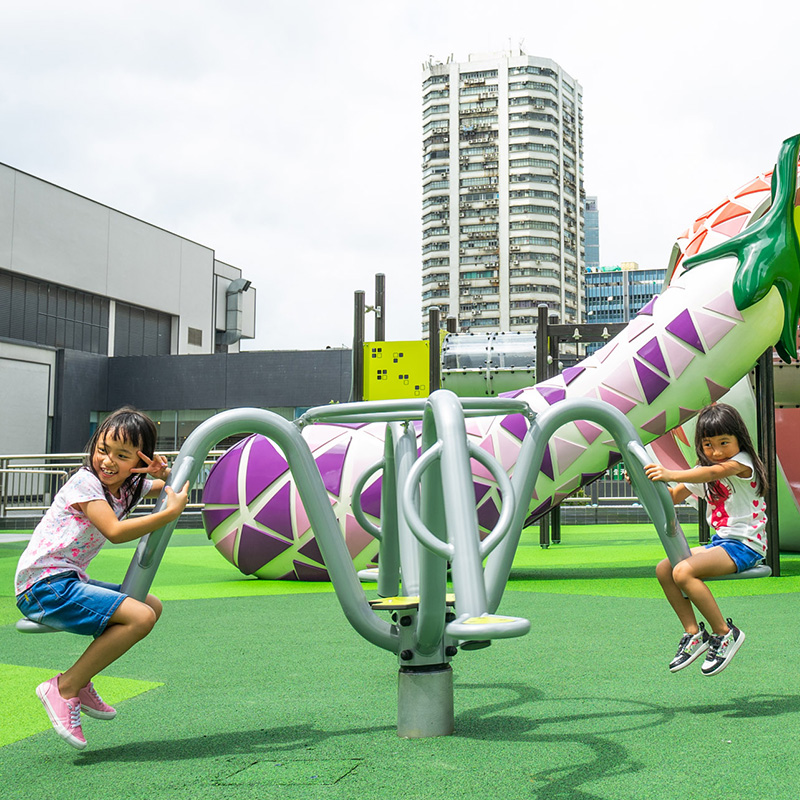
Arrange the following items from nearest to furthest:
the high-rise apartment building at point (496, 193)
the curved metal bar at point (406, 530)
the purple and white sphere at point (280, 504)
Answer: the curved metal bar at point (406, 530) < the purple and white sphere at point (280, 504) < the high-rise apartment building at point (496, 193)

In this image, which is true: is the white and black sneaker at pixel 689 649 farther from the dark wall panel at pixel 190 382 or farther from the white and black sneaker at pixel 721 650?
the dark wall panel at pixel 190 382

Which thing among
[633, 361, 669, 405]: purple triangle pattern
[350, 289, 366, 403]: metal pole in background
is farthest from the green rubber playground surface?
[350, 289, 366, 403]: metal pole in background

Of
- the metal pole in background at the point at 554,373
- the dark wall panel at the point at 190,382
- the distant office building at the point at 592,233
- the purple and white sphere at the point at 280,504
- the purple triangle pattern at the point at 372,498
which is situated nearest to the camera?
the purple triangle pattern at the point at 372,498

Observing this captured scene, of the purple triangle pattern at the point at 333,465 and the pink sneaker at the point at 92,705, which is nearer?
the pink sneaker at the point at 92,705

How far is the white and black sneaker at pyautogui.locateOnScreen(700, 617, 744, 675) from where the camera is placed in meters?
3.41

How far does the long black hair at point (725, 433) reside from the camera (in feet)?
11.8

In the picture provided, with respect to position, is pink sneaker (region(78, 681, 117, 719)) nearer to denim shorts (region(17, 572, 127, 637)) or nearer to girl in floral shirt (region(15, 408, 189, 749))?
girl in floral shirt (region(15, 408, 189, 749))

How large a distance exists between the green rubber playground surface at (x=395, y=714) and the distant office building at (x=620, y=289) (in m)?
128

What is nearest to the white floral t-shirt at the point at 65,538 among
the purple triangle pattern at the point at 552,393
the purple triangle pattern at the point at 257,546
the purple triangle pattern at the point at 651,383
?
the purple triangle pattern at the point at 257,546

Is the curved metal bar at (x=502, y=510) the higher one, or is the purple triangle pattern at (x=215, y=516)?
the curved metal bar at (x=502, y=510)

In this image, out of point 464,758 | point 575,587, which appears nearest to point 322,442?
point 575,587

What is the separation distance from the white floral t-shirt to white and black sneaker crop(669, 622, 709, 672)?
219 centimetres

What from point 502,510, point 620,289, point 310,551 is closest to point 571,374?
point 310,551

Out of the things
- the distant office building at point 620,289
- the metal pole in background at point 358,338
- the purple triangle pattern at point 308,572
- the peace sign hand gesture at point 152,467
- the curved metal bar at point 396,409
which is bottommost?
the purple triangle pattern at point 308,572
